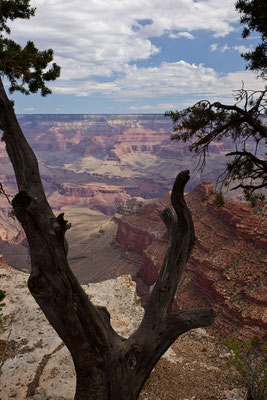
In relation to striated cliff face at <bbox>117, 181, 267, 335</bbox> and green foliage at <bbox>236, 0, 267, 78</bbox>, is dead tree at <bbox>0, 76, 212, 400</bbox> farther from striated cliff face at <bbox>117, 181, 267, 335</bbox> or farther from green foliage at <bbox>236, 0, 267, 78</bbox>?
striated cliff face at <bbox>117, 181, 267, 335</bbox>

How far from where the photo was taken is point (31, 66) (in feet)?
28.2

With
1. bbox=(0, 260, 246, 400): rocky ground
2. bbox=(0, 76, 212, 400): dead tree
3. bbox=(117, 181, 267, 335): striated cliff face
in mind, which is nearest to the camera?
bbox=(0, 76, 212, 400): dead tree

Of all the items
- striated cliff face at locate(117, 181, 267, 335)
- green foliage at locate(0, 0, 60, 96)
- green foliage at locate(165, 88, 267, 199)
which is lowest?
striated cliff face at locate(117, 181, 267, 335)

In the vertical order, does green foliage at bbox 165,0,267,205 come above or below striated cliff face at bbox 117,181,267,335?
above

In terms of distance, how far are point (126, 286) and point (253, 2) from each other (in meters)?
16.4

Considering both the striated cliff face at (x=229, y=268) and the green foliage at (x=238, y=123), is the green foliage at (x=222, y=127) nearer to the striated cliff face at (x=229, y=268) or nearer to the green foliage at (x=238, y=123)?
the green foliage at (x=238, y=123)

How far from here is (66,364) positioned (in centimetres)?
1062

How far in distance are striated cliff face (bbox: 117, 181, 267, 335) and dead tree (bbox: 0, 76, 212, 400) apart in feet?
55.1

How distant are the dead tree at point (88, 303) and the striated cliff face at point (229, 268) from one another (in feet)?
55.1

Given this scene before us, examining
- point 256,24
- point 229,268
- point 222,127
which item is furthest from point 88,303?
point 229,268

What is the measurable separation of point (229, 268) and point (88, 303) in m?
29.9

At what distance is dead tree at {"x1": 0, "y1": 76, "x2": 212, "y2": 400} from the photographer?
212 inches

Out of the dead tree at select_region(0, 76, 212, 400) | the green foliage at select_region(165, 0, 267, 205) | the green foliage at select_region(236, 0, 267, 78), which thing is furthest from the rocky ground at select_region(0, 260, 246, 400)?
the green foliage at select_region(236, 0, 267, 78)

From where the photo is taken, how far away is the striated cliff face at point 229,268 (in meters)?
27.8
